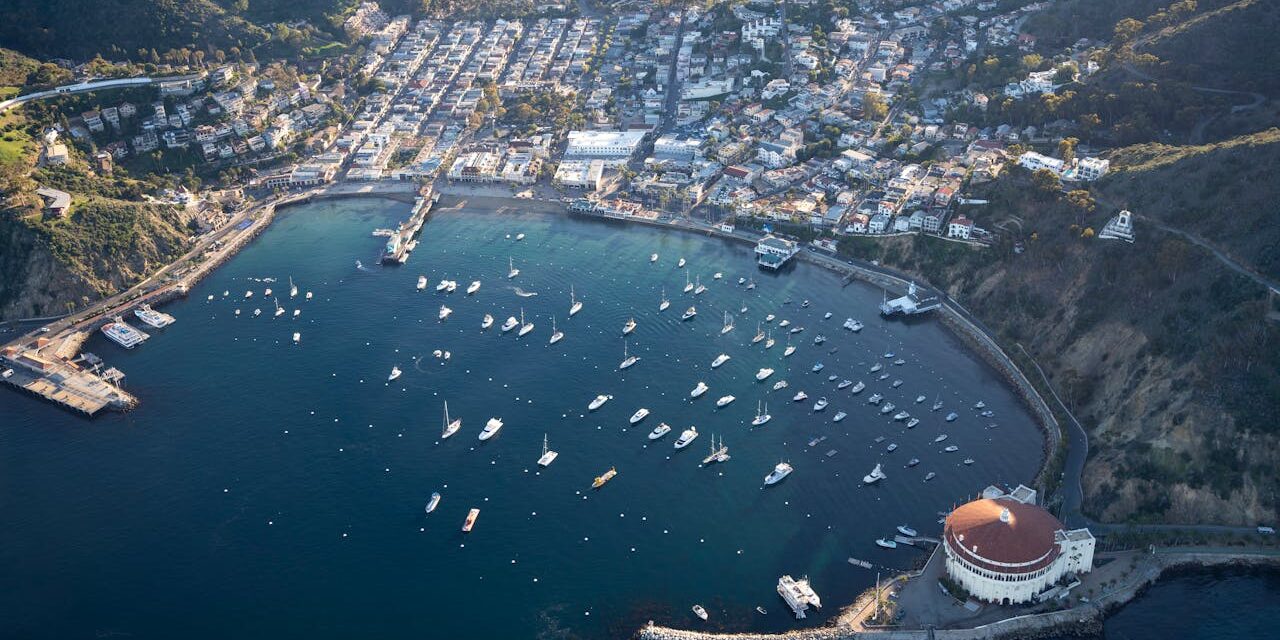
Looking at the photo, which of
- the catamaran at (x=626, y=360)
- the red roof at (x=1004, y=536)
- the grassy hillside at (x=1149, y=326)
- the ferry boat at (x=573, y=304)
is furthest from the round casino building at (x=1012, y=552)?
the ferry boat at (x=573, y=304)

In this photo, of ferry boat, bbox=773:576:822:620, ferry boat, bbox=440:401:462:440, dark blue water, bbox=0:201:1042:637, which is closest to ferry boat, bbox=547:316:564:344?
dark blue water, bbox=0:201:1042:637

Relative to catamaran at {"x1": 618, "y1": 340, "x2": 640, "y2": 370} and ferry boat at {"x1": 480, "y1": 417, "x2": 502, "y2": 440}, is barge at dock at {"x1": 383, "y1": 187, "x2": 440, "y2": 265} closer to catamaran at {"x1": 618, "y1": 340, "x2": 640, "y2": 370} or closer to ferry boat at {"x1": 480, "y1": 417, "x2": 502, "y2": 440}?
catamaran at {"x1": 618, "y1": 340, "x2": 640, "y2": 370}

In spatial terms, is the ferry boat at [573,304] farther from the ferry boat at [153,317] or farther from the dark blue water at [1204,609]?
the dark blue water at [1204,609]

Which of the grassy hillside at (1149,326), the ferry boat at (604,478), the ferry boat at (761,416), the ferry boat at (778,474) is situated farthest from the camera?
the ferry boat at (761,416)

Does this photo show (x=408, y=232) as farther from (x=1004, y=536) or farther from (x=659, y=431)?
(x=1004, y=536)

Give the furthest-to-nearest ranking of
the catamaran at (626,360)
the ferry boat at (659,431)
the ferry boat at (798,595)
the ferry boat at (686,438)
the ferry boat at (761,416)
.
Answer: the catamaran at (626,360), the ferry boat at (761,416), the ferry boat at (659,431), the ferry boat at (686,438), the ferry boat at (798,595)
